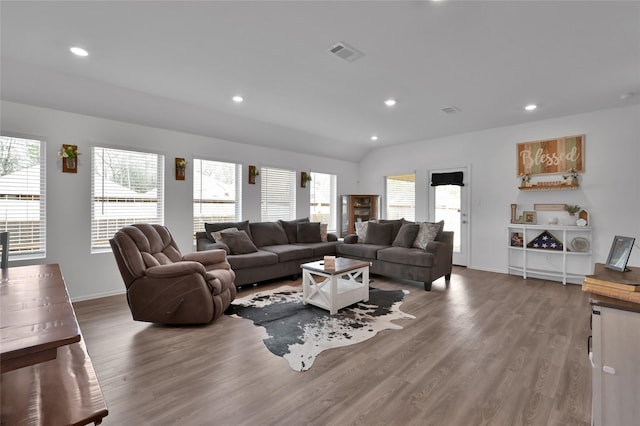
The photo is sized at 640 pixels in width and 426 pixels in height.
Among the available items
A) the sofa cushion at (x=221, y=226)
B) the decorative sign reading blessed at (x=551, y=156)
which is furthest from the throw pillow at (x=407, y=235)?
the sofa cushion at (x=221, y=226)

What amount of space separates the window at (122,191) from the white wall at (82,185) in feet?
0.33

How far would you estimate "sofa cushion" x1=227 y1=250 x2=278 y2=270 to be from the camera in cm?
423

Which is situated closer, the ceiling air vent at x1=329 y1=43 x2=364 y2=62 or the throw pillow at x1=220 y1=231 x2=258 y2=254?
the ceiling air vent at x1=329 y1=43 x2=364 y2=62

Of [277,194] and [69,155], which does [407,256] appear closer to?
[277,194]

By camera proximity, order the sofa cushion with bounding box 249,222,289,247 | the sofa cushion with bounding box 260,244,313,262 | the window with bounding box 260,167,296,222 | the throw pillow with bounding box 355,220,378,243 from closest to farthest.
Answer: the sofa cushion with bounding box 260,244,313,262 → the sofa cushion with bounding box 249,222,289,247 → the throw pillow with bounding box 355,220,378,243 → the window with bounding box 260,167,296,222

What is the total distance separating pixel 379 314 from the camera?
3391 millimetres

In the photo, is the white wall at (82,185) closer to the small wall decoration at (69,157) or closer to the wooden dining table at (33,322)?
the small wall decoration at (69,157)

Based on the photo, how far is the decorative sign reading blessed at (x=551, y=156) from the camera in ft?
15.6

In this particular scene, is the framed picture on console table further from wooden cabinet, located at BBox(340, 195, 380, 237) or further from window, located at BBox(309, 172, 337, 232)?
window, located at BBox(309, 172, 337, 232)

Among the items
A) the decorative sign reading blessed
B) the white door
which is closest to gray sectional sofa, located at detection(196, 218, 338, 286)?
the white door

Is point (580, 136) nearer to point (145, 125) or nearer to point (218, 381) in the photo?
point (218, 381)

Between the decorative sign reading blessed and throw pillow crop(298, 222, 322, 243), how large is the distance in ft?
12.4

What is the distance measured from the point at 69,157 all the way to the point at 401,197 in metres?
6.18

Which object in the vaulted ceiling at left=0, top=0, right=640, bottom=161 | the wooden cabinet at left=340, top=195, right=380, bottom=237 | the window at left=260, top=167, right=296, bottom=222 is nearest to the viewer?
the vaulted ceiling at left=0, top=0, right=640, bottom=161
